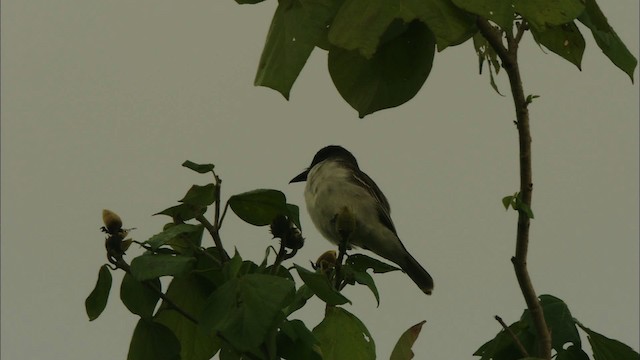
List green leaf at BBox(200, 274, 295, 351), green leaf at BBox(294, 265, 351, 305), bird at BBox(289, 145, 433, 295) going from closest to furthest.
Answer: green leaf at BBox(200, 274, 295, 351), green leaf at BBox(294, 265, 351, 305), bird at BBox(289, 145, 433, 295)

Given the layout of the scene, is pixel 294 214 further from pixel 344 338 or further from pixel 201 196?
pixel 344 338

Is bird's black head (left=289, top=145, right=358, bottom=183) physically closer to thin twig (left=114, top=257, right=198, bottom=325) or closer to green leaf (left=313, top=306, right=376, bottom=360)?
green leaf (left=313, top=306, right=376, bottom=360)

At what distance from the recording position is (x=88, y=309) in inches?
115

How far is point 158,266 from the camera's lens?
273cm

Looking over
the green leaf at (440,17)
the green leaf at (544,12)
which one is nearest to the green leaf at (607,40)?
the green leaf at (544,12)

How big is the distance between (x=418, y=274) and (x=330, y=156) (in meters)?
1.63

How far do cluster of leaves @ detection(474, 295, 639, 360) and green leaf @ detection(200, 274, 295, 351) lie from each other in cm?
89

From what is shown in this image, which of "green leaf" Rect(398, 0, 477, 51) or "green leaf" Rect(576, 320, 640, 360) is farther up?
"green leaf" Rect(398, 0, 477, 51)

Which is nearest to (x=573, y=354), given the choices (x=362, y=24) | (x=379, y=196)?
(x=362, y=24)

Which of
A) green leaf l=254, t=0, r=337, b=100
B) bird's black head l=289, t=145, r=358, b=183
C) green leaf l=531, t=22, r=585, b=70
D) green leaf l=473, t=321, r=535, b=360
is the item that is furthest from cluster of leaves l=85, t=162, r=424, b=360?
bird's black head l=289, t=145, r=358, b=183

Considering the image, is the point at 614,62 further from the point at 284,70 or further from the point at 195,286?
the point at 195,286

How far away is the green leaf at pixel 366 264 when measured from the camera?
11.4 ft

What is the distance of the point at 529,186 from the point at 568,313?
0.86 m

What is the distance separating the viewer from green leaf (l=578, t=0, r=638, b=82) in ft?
7.66
